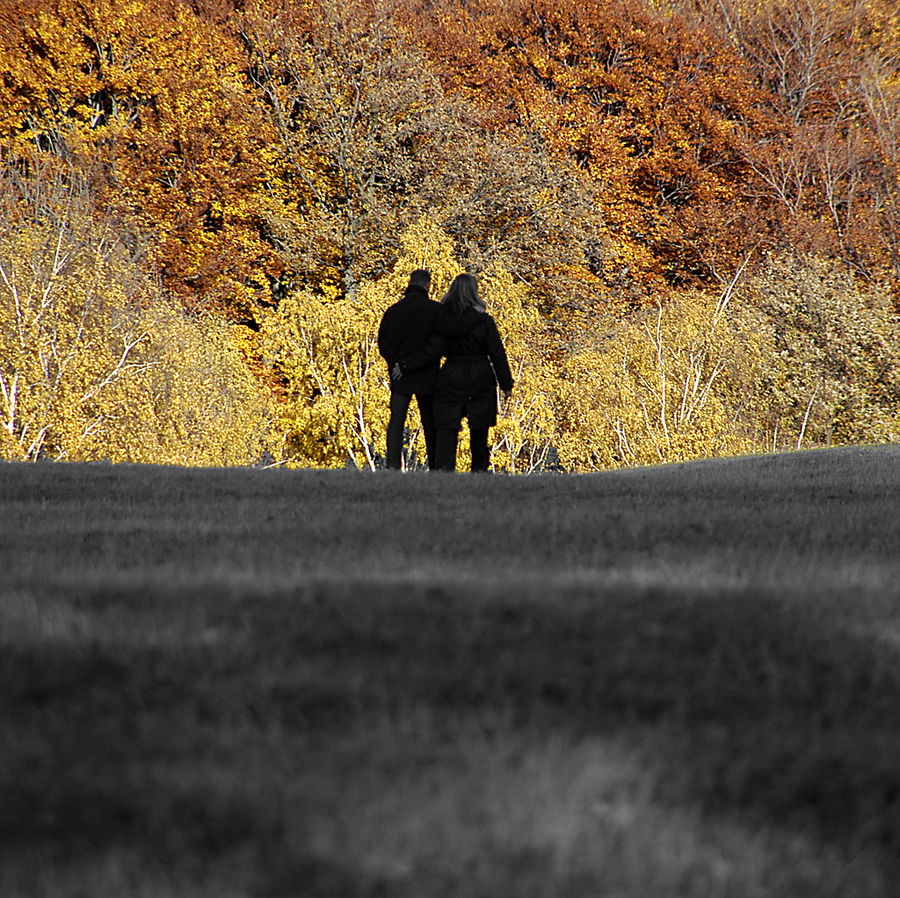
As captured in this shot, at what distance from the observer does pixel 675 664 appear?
323cm

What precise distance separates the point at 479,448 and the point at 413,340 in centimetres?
133

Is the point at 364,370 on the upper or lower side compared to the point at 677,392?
upper

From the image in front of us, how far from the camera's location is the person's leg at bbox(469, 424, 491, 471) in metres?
11.1

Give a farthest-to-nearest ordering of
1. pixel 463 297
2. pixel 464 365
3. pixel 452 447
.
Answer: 1. pixel 452 447
2. pixel 464 365
3. pixel 463 297

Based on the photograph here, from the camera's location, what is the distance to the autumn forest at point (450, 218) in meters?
25.0

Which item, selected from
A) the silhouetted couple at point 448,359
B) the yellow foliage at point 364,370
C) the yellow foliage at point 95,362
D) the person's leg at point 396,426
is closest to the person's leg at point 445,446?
the silhouetted couple at point 448,359

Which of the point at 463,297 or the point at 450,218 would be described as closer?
the point at 463,297

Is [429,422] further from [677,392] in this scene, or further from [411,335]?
[677,392]

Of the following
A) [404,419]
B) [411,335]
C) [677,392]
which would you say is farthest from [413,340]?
[677,392]

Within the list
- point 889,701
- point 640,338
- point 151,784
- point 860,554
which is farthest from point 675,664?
point 640,338

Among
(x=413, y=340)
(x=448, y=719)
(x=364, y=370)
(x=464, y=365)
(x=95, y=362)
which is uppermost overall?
(x=364, y=370)

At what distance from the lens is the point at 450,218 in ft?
114

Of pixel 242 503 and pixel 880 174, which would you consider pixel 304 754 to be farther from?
pixel 880 174

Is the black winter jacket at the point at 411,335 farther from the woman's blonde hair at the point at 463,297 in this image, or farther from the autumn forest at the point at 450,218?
the autumn forest at the point at 450,218
